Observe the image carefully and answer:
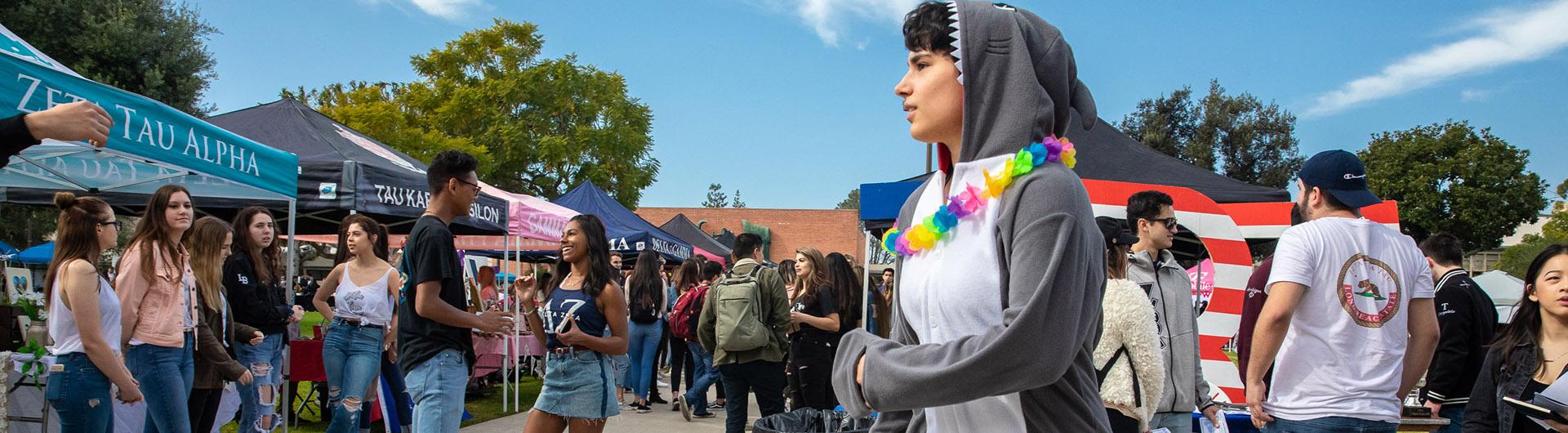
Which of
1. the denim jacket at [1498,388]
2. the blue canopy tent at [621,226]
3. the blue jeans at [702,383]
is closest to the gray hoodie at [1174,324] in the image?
the denim jacket at [1498,388]

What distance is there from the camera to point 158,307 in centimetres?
475

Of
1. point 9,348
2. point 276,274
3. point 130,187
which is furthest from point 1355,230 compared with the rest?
point 130,187

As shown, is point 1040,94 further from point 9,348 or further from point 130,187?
point 130,187

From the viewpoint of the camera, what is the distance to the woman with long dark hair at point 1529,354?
10.3 feet

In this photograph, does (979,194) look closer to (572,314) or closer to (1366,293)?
(1366,293)

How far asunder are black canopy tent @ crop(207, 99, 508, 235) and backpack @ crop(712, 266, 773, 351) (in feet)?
8.20

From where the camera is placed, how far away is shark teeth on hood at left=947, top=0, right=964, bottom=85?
68.2 inches

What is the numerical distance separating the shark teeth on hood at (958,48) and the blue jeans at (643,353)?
8820 millimetres

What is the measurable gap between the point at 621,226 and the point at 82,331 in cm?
1199

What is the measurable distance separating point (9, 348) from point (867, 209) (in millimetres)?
5558

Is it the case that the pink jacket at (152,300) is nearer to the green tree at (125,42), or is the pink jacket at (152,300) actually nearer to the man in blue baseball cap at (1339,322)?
the man in blue baseball cap at (1339,322)

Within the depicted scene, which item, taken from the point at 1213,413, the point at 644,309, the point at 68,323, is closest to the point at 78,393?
the point at 68,323

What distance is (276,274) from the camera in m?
6.68

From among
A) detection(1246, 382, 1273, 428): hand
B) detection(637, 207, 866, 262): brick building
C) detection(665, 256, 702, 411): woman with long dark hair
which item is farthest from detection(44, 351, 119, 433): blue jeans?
detection(637, 207, 866, 262): brick building
